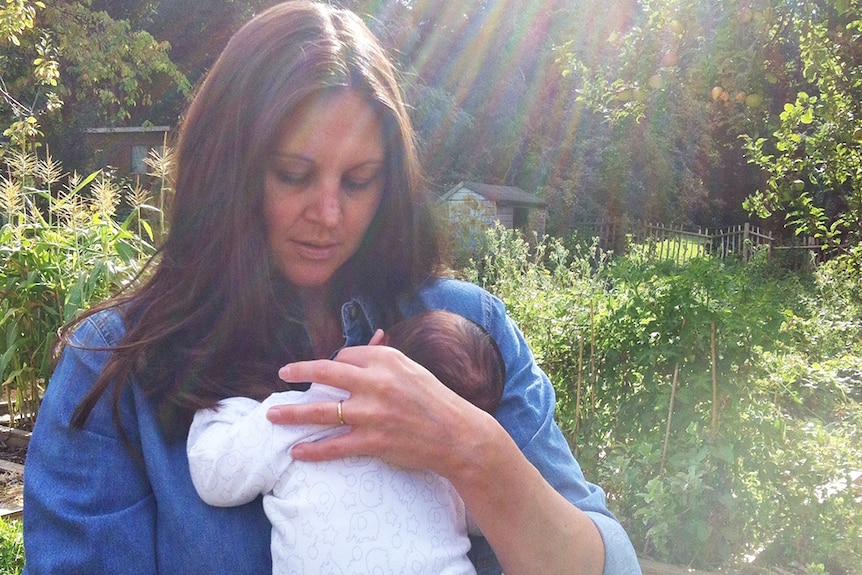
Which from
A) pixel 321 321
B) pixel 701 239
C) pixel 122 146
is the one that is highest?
pixel 321 321

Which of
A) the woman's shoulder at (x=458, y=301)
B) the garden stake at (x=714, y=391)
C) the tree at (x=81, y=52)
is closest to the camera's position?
the woman's shoulder at (x=458, y=301)

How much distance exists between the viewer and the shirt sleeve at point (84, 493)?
1.08m

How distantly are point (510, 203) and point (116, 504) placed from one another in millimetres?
19246

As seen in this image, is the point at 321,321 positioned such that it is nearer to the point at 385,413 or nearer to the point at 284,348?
the point at 284,348

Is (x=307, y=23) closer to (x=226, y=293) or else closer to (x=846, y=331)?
(x=226, y=293)

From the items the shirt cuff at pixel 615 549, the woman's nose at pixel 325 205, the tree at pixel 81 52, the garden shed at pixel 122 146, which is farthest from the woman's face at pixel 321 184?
the garden shed at pixel 122 146

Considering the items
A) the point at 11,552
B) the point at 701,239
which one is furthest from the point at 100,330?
the point at 701,239

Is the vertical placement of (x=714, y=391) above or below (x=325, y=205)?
below

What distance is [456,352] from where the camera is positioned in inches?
50.1

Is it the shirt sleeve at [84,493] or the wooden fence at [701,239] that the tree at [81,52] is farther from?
the wooden fence at [701,239]

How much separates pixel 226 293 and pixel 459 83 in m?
20.3

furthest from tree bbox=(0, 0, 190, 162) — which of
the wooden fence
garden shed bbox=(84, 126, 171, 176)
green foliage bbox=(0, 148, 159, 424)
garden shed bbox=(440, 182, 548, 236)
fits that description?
the wooden fence

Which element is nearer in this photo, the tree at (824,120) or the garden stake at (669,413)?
the garden stake at (669,413)

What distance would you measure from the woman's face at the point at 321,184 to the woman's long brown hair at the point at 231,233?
22 mm
